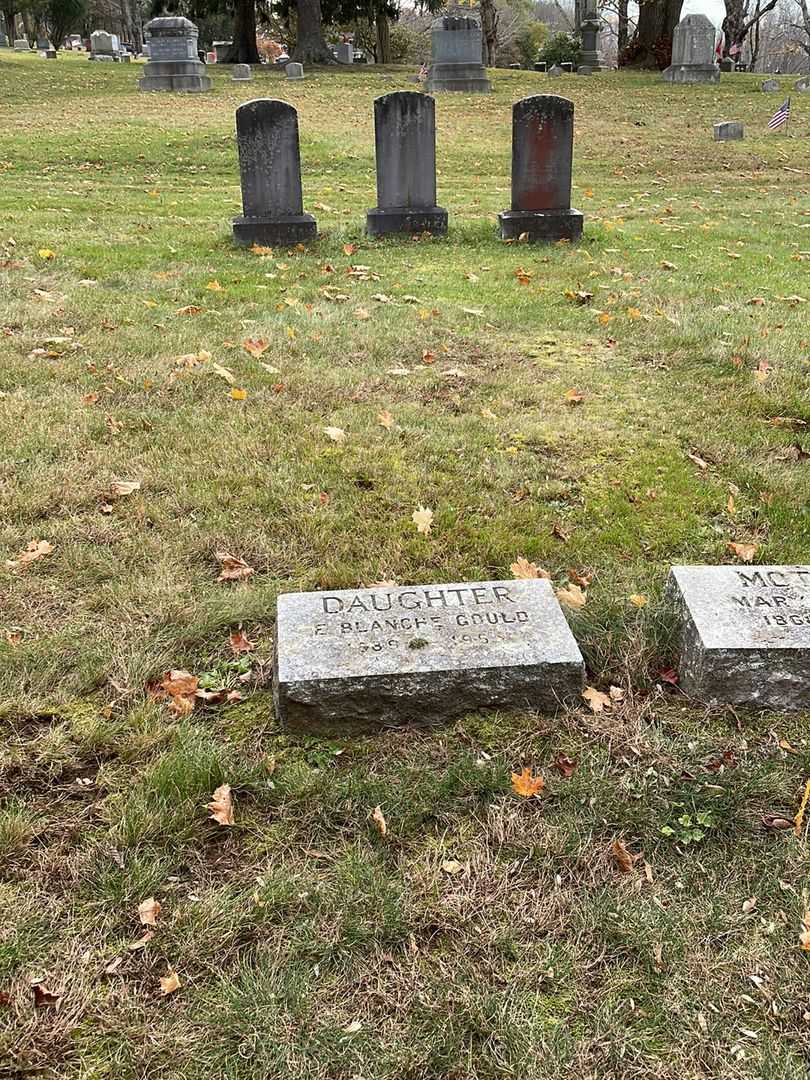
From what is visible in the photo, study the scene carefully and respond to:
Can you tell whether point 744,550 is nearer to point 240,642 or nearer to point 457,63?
point 240,642

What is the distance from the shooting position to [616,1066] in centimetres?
192

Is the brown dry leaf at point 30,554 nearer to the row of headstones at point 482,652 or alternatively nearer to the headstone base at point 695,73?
the row of headstones at point 482,652

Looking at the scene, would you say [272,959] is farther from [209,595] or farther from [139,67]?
[139,67]

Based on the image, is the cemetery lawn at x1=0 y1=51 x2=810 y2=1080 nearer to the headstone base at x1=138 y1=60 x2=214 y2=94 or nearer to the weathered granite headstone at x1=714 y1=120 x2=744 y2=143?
the weathered granite headstone at x1=714 y1=120 x2=744 y2=143

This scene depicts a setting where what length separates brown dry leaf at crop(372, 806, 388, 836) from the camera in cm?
247

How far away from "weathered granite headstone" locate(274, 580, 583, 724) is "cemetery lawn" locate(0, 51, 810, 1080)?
100 millimetres

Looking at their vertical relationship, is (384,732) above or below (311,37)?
below

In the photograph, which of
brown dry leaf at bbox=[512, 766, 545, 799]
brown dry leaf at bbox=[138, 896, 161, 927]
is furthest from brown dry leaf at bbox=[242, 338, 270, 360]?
brown dry leaf at bbox=[138, 896, 161, 927]

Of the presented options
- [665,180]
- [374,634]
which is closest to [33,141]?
[665,180]

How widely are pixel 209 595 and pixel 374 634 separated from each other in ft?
2.92

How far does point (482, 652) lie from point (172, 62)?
1104 inches

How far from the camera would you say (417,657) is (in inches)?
110

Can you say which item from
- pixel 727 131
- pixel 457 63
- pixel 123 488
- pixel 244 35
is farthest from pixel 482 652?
pixel 244 35

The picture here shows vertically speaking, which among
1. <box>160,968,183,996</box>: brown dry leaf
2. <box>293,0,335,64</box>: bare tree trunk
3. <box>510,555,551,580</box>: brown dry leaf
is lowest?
<box>160,968,183,996</box>: brown dry leaf
